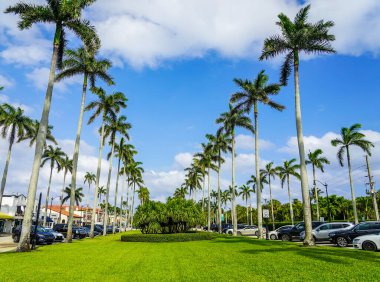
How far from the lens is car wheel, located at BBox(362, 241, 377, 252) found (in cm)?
1725

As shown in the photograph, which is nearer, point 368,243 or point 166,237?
point 368,243

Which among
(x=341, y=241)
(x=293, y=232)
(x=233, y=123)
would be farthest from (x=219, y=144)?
(x=341, y=241)

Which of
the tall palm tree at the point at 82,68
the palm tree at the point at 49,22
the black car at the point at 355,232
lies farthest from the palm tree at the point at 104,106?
the black car at the point at 355,232

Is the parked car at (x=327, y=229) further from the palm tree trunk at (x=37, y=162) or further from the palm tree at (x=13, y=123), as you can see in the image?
the palm tree at (x=13, y=123)

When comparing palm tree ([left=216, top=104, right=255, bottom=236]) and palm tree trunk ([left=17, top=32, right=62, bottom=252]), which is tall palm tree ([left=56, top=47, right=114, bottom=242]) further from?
palm tree ([left=216, top=104, right=255, bottom=236])

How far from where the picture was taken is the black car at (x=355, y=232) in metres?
20.9

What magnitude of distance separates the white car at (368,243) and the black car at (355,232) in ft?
11.5

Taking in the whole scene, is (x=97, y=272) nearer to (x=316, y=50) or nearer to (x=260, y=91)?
(x=316, y=50)

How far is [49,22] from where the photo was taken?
2256cm

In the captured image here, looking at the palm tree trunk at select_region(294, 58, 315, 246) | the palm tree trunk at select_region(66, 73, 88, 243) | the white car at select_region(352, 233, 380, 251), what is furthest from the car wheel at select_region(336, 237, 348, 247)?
the palm tree trunk at select_region(66, 73, 88, 243)

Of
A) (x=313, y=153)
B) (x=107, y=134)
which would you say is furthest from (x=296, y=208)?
(x=107, y=134)

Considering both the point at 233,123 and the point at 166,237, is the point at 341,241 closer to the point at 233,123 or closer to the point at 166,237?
the point at 166,237

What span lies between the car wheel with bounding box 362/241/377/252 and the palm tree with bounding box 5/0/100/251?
20.0 metres

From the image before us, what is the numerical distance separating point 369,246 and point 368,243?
0.53 ft
